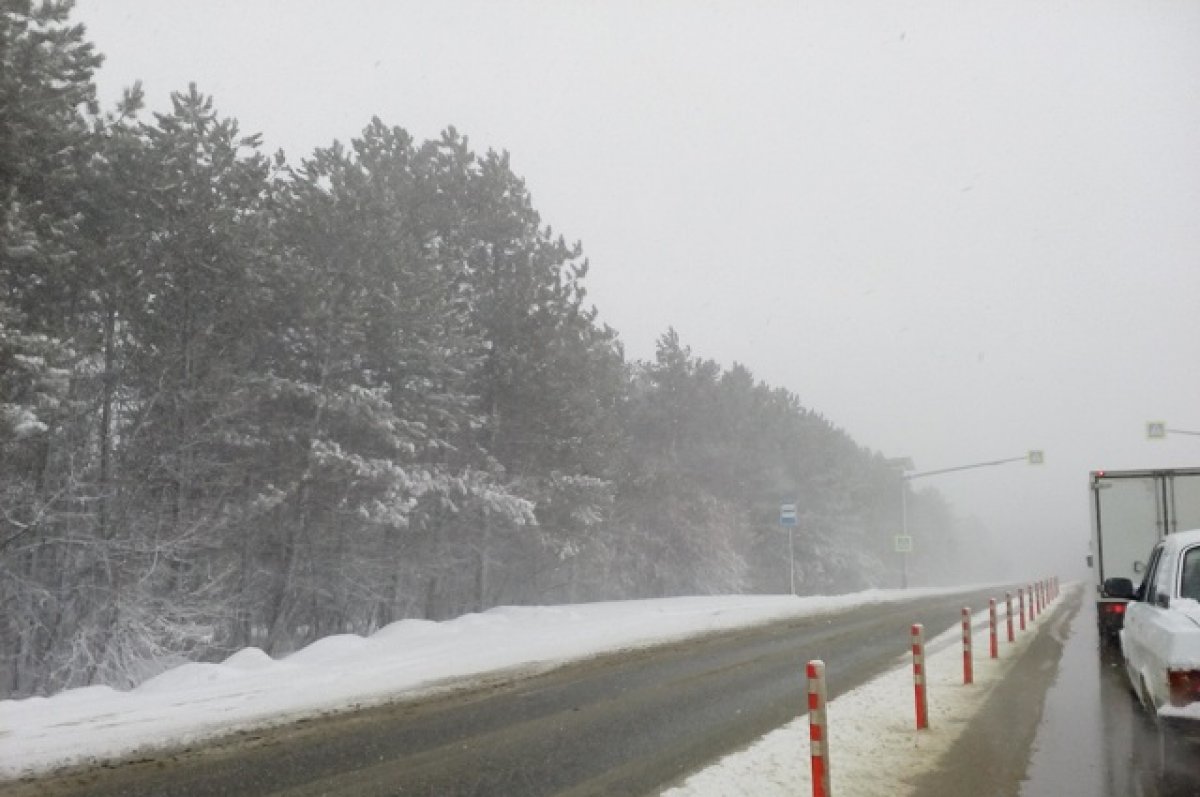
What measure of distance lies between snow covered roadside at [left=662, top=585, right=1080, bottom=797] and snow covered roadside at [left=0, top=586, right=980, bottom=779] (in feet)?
16.3

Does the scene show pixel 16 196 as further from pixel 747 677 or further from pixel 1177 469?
pixel 1177 469

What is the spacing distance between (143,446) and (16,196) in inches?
270

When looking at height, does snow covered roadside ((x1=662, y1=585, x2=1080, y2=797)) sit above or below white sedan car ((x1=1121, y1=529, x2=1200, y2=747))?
below

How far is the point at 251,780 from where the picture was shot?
6.71 meters

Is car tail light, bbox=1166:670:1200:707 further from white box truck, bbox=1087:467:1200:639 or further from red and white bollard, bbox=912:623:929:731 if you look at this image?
white box truck, bbox=1087:467:1200:639

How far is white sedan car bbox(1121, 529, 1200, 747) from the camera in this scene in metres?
5.37

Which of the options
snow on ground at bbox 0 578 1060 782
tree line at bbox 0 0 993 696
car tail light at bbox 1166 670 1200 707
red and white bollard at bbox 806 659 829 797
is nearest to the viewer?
red and white bollard at bbox 806 659 829 797

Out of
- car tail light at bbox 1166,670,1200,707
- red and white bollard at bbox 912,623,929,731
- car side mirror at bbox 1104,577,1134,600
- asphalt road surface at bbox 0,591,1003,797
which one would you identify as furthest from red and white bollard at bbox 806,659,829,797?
car side mirror at bbox 1104,577,1134,600

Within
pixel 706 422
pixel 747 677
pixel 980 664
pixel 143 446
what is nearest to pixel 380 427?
pixel 143 446

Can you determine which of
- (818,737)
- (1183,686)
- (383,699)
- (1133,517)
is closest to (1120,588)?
(1183,686)

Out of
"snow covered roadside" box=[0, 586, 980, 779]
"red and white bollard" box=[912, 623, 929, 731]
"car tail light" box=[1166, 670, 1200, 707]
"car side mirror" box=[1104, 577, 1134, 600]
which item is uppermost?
"car side mirror" box=[1104, 577, 1134, 600]

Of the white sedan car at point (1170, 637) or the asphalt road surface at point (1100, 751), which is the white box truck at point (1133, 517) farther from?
the white sedan car at point (1170, 637)

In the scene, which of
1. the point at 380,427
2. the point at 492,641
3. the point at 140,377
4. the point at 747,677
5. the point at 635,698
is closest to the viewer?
the point at 635,698

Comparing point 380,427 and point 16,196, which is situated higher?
point 16,196
